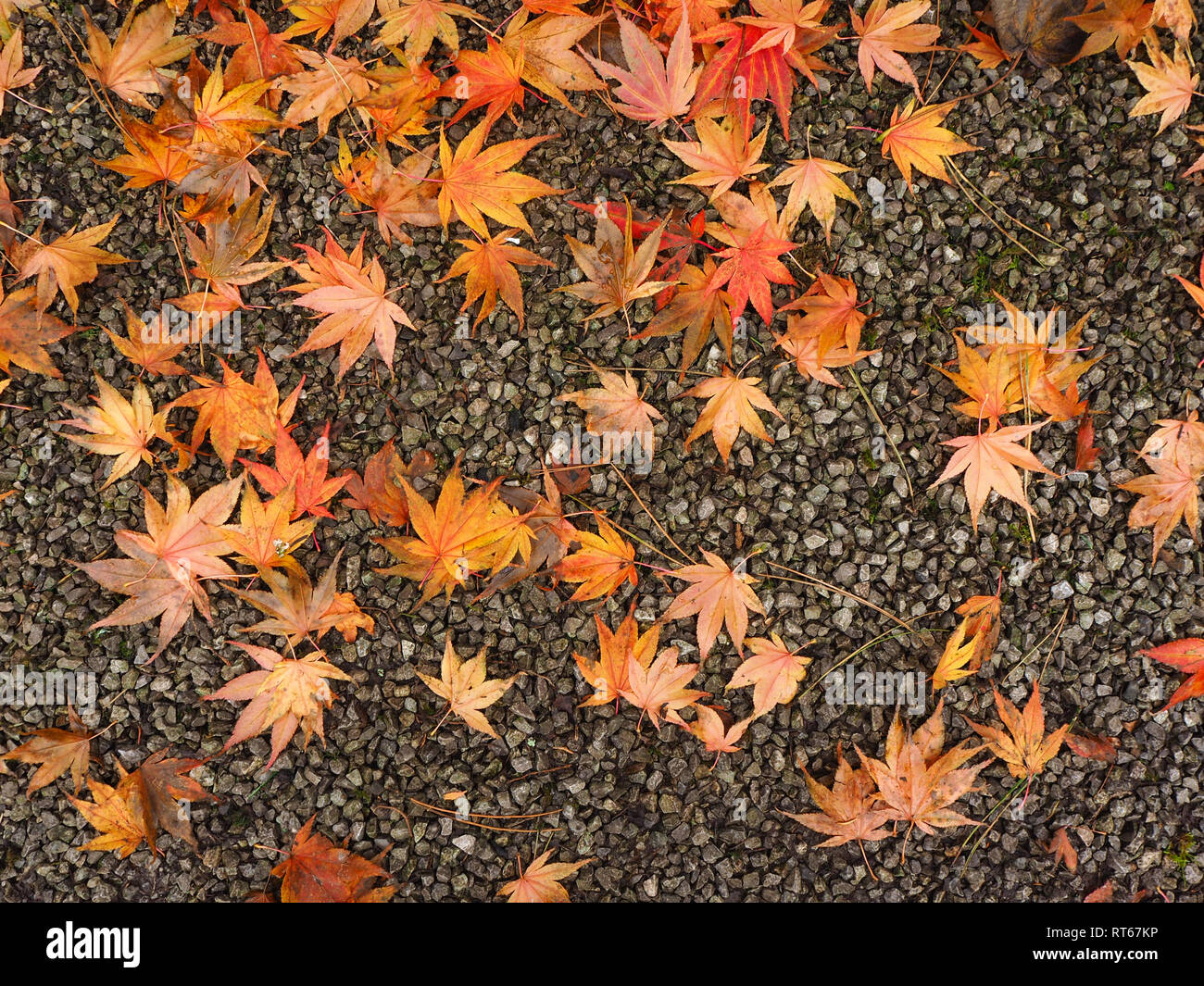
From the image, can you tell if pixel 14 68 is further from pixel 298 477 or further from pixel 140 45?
pixel 298 477

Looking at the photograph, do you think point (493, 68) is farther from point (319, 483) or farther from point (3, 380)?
point (3, 380)

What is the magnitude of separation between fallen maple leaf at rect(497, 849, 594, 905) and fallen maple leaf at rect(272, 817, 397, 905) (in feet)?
0.86

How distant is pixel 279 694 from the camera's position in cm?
170

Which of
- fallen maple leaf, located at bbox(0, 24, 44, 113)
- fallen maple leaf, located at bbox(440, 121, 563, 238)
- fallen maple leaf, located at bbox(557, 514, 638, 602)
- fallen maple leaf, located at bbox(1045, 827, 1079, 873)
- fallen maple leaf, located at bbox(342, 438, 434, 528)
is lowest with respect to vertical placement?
fallen maple leaf, located at bbox(1045, 827, 1079, 873)

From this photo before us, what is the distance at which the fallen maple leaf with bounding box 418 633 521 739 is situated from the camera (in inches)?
67.6

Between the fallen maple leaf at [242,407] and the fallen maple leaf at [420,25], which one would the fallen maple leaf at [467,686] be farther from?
the fallen maple leaf at [420,25]

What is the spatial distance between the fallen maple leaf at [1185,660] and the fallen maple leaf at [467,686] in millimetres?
1478

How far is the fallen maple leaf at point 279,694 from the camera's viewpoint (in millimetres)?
1690

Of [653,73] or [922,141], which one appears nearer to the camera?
[653,73]

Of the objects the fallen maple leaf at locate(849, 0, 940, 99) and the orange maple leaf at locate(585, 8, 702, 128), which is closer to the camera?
the orange maple leaf at locate(585, 8, 702, 128)

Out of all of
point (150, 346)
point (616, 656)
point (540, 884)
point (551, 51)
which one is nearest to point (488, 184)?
point (551, 51)
